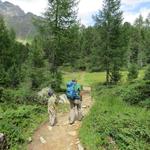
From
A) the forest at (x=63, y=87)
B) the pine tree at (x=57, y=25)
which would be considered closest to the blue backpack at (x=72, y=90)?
the forest at (x=63, y=87)

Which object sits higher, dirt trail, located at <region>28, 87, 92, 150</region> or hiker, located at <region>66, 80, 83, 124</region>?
hiker, located at <region>66, 80, 83, 124</region>

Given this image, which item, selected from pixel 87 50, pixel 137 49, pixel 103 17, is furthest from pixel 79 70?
pixel 103 17

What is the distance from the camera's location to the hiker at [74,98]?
64.4 feet

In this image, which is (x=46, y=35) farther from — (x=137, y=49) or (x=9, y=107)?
(x=137, y=49)

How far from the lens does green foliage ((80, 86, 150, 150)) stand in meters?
15.0

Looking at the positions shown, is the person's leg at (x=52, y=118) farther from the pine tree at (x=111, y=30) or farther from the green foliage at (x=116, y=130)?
the pine tree at (x=111, y=30)

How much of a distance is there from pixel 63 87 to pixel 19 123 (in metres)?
27.8

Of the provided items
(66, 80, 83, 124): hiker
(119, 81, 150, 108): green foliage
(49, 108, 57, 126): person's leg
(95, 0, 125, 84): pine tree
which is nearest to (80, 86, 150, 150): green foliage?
(66, 80, 83, 124): hiker

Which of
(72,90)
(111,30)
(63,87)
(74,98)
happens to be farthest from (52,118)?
(111,30)

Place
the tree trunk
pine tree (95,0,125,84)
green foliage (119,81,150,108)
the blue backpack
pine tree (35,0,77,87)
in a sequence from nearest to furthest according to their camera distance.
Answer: the tree trunk
the blue backpack
green foliage (119,81,150,108)
pine tree (35,0,77,87)
pine tree (95,0,125,84)

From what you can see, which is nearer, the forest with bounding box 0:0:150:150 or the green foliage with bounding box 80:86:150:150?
the green foliage with bounding box 80:86:150:150

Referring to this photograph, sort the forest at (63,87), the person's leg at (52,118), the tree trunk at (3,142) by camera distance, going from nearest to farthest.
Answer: the tree trunk at (3,142), the forest at (63,87), the person's leg at (52,118)

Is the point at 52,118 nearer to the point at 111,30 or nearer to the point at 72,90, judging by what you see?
the point at 72,90

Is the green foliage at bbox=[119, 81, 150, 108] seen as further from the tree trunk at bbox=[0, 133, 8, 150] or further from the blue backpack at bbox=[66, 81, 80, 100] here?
the tree trunk at bbox=[0, 133, 8, 150]
